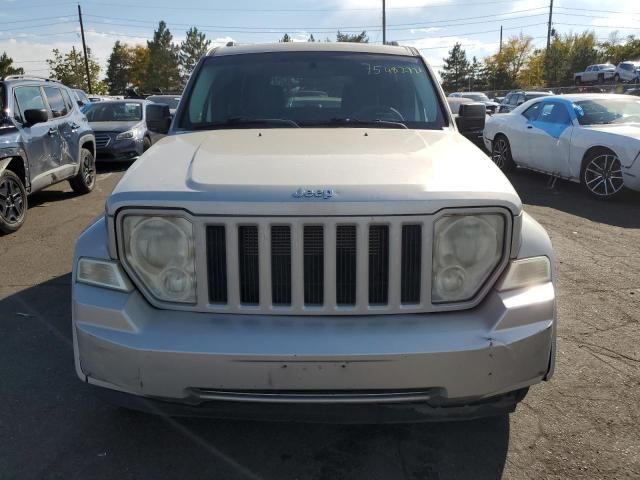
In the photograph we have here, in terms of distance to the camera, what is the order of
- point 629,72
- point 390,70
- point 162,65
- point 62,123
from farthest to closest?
point 162,65 < point 629,72 < point 62,123 < point 390,70

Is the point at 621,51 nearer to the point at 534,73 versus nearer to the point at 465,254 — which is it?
the point at 534,73

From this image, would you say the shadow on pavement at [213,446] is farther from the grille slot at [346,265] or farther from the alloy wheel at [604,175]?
the alloy wheel at [604,175]

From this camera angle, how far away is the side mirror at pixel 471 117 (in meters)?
4.36

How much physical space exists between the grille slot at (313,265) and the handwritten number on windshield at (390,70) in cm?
199

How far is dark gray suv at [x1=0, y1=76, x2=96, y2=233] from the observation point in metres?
7.05

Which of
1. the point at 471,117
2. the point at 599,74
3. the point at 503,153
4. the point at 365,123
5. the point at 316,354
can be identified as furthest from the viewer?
the point at 599,74

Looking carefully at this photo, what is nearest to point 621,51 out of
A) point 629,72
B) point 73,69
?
point 629,72

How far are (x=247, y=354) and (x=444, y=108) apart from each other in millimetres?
2353

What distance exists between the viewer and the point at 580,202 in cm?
877

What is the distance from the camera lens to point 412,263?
7.72ft

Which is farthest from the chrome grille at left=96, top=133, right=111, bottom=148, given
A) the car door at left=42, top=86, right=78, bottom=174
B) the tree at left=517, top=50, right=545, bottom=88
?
the tree at left=517, top=50, right=545, bottom=88

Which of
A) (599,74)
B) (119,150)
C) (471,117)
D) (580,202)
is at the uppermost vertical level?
(599,74)

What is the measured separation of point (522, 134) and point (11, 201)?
8480mm

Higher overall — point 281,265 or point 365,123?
point 365,123
